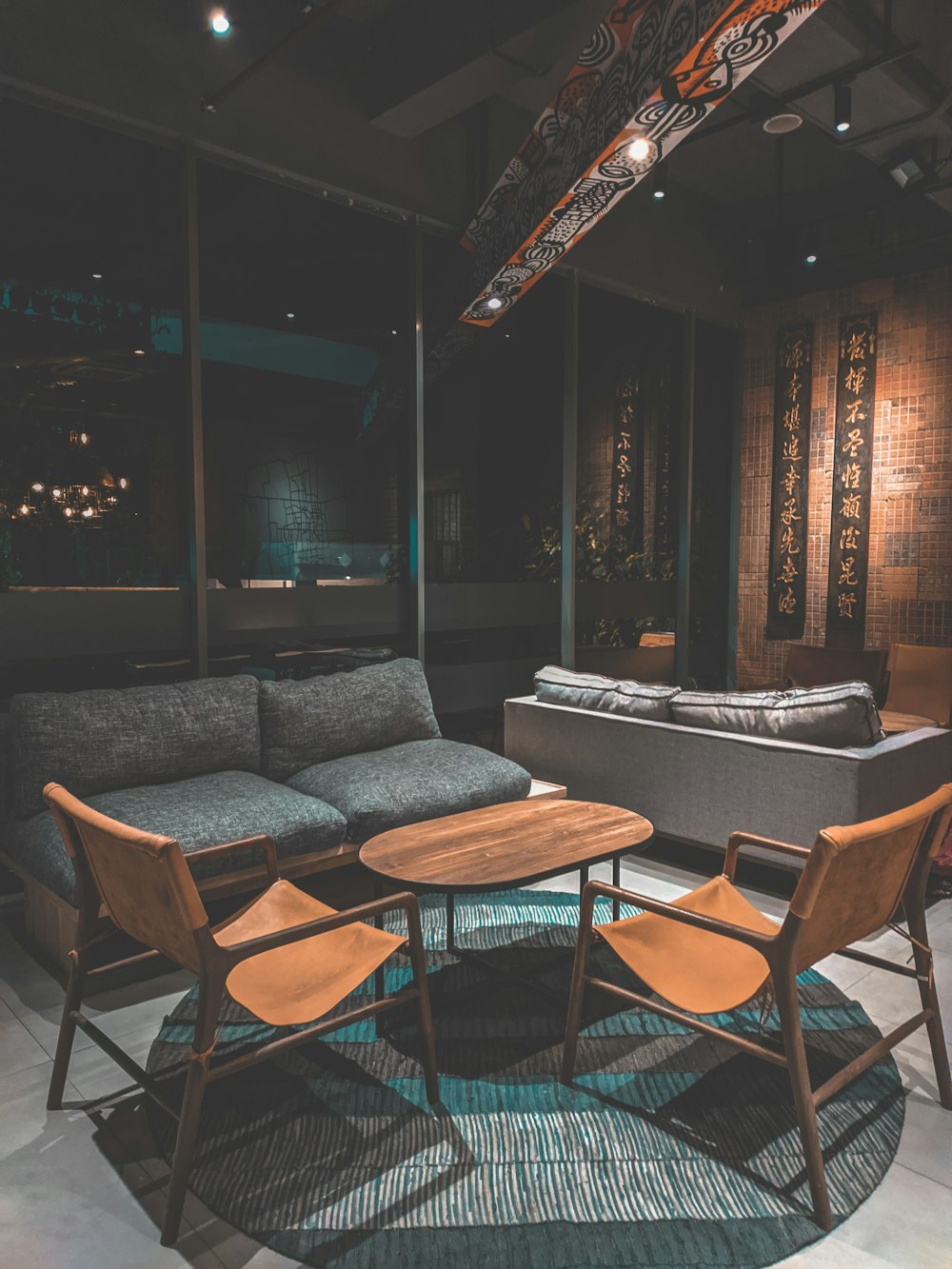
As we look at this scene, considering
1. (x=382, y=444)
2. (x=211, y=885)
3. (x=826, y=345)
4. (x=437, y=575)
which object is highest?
(x=826, y=345)

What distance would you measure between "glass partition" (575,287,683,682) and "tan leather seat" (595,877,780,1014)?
12.0ft

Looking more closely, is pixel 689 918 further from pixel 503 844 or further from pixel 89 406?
pixel 89 406

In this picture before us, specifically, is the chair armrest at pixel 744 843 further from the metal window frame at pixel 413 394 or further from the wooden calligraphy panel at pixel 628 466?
the wooden calligraphy panel at pixel 628 466

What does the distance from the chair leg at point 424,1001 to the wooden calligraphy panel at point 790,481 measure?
18.4ft

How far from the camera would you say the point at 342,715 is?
4.01 m

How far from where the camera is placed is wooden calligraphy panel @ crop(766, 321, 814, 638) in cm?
689

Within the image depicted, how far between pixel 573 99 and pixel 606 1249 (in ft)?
12.8

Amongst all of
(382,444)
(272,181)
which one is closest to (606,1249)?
(382,444)

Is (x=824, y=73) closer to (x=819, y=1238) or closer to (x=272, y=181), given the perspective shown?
(x=272, y=181)

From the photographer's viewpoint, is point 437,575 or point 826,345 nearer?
point 437,575

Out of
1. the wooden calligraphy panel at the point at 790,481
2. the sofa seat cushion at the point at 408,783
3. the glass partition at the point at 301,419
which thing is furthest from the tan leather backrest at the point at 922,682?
the glass partition at the point at 301,419

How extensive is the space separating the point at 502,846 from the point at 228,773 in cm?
140

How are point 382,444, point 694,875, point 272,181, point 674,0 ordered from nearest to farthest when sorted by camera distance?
point 674,0
point 694,875
point 272,181
point 382,444

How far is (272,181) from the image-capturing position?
4.24m
